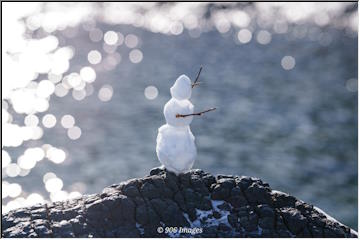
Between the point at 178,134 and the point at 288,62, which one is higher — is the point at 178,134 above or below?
below

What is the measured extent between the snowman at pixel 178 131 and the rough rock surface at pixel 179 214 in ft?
1.80

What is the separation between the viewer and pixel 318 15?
7588 cm

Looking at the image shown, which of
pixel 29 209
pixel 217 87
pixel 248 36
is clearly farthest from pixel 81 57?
pixel 29 209

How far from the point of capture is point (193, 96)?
47000mm

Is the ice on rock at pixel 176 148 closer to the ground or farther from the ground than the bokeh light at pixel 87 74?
closer to the ground

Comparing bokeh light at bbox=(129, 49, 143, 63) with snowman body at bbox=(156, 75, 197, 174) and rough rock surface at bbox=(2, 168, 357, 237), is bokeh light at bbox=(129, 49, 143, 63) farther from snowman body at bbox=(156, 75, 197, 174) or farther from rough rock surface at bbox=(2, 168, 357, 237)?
snowman body at bbox=(156, 75, 197, 174)

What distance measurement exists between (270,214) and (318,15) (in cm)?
6638

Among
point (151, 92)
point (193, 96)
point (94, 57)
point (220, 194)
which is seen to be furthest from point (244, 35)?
point (220, 194)

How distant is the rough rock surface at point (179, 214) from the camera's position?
1325 cm

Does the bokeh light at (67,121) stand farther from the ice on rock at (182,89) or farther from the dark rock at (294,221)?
the dark rock at (294,221)

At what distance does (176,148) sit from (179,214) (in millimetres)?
1552

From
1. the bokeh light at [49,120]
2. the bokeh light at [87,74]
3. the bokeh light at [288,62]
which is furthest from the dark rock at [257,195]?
the bokeh light at [288,62]

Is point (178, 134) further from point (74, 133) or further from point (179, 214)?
point (74, 133)

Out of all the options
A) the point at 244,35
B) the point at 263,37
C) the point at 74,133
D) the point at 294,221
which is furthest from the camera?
the point at 244,35
